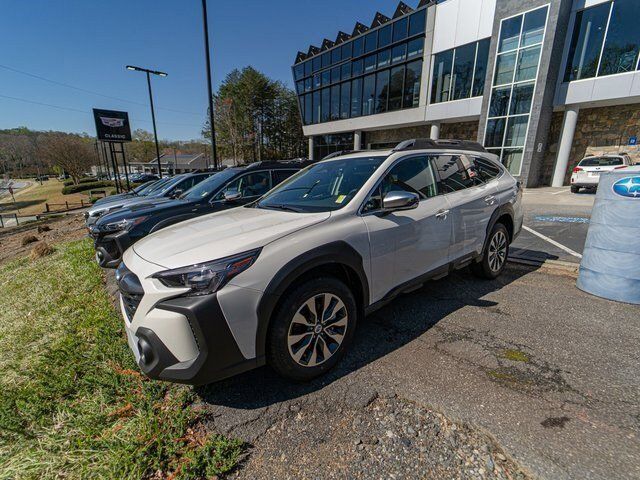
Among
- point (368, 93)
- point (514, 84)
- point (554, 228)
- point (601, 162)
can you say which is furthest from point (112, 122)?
point (601, 162)

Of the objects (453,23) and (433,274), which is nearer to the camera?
(433,274)

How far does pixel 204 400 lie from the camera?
2250mm

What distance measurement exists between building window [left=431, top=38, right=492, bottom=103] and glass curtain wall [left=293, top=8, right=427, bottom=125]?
1355 mm

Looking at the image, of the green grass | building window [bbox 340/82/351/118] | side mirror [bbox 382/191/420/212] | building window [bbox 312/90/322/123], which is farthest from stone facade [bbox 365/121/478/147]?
the green grass

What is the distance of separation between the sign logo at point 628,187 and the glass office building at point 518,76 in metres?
13.5

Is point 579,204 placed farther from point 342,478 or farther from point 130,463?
point 130,463

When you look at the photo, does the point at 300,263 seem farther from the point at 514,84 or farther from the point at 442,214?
the point at 514,84

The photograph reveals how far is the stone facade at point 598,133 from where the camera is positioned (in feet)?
46.3

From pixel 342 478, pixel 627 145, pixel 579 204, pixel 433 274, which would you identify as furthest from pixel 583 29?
pixel 342 478

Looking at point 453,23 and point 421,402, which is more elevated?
point 453,23

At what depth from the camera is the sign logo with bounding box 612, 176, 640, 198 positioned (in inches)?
131

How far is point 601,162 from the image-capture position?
484 inches

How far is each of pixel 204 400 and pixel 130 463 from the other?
57 cm

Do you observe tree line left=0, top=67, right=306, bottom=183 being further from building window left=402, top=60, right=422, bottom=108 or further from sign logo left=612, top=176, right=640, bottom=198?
sign logo left=612, top=176, right=640, bottom=198
